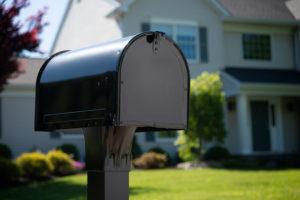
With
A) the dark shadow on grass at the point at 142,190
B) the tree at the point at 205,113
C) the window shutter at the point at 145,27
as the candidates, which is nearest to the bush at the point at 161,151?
the tree at the point at 205,113

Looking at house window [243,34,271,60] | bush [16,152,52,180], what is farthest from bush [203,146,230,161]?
bush [16,152,52,180]

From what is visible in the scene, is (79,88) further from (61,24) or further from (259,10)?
(61,24)

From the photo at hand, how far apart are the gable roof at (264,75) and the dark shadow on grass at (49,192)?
33.1 ft

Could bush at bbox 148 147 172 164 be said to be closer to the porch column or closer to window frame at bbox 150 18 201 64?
the porch column

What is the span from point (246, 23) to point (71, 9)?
891cm

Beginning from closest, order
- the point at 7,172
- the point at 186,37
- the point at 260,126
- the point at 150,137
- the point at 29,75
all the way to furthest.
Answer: the point at 7,172 → the point at 150,137 → the point at 29,75 → the point at 186,37 → the point at 260,126

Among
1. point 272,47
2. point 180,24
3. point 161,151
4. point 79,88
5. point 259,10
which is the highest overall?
point 259,10

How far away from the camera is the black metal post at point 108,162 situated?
4.05 meters

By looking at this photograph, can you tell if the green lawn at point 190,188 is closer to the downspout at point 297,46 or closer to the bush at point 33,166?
the bush at point 33,166

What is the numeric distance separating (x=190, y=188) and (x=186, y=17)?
1146 cm

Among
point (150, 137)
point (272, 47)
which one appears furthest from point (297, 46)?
point (150, 137)

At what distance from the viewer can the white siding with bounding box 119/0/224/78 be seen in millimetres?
19234

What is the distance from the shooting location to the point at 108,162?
4.05 meters

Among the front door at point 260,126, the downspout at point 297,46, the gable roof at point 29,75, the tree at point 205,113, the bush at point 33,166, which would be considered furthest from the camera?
the downspout at point 297,46
